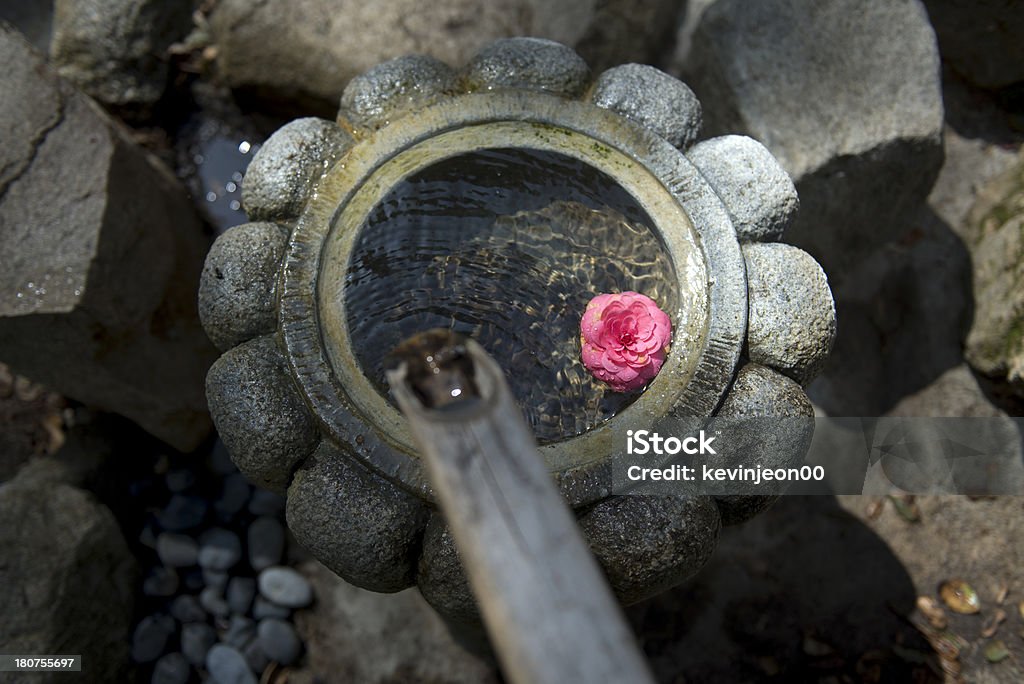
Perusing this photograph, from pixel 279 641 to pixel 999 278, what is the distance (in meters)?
3.37

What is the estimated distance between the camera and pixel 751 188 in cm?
238

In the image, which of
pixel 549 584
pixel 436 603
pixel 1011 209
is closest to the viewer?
pixel 549 584

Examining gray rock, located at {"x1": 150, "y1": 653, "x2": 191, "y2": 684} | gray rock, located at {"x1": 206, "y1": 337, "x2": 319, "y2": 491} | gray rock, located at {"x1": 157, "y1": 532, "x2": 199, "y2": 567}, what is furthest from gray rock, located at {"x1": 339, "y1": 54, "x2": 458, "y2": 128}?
gray rock, located at {"x1": 150, "y1": 653, "x2": 191, "y2": 684}

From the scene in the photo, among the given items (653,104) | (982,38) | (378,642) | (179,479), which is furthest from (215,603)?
(982,38)

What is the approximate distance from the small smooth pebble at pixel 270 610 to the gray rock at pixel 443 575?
1388 millimetres

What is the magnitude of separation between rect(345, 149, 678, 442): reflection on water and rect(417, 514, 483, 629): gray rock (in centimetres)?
45

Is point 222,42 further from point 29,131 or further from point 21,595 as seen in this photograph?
point 21,595

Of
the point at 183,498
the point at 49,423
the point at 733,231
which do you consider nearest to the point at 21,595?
the point at 183,498

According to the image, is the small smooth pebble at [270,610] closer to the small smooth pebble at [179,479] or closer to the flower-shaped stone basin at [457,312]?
the small smooth pebble at [179,479]

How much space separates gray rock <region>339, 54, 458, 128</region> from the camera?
2.50 meters

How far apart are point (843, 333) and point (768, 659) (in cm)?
144

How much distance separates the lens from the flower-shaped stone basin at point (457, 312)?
84.4 inches

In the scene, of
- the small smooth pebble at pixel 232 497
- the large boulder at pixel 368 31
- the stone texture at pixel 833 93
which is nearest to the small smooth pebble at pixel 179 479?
the small smooth pebble at pixel 232 497

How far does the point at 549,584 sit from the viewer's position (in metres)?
1.25
